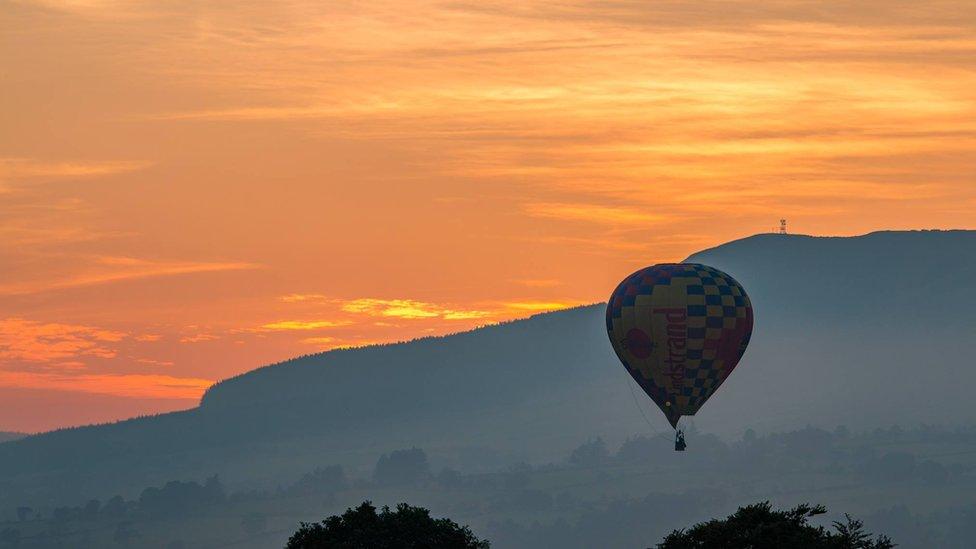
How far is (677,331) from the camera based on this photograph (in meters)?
164

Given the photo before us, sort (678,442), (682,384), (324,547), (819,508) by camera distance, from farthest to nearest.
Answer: (682,384), (678,442), (324,547), (819,508)

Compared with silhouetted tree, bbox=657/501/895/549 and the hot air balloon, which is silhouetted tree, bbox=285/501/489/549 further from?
the hot air balloon

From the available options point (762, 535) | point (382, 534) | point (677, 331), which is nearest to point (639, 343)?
point (677, 331)

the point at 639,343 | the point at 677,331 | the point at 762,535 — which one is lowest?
the point at 762,535

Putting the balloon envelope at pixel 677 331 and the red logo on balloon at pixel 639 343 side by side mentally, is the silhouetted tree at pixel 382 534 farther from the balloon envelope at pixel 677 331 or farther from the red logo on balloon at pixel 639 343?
the red logo on balloon at pixel 639 343

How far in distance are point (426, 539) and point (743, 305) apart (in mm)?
50246

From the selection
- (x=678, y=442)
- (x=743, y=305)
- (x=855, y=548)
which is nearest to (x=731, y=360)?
(x=743, y=305)

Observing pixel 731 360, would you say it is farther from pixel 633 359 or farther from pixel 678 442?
pixel 678 442

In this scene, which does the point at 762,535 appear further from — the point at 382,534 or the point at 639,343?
the point at 639,343

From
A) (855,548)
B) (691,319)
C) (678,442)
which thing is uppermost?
(691,319)

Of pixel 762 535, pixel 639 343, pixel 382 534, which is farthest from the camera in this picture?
pixel 639 343

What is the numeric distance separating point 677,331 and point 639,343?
128 inches

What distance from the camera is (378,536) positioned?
419ft

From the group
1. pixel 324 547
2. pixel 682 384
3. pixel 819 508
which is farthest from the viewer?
pixel 682 384
